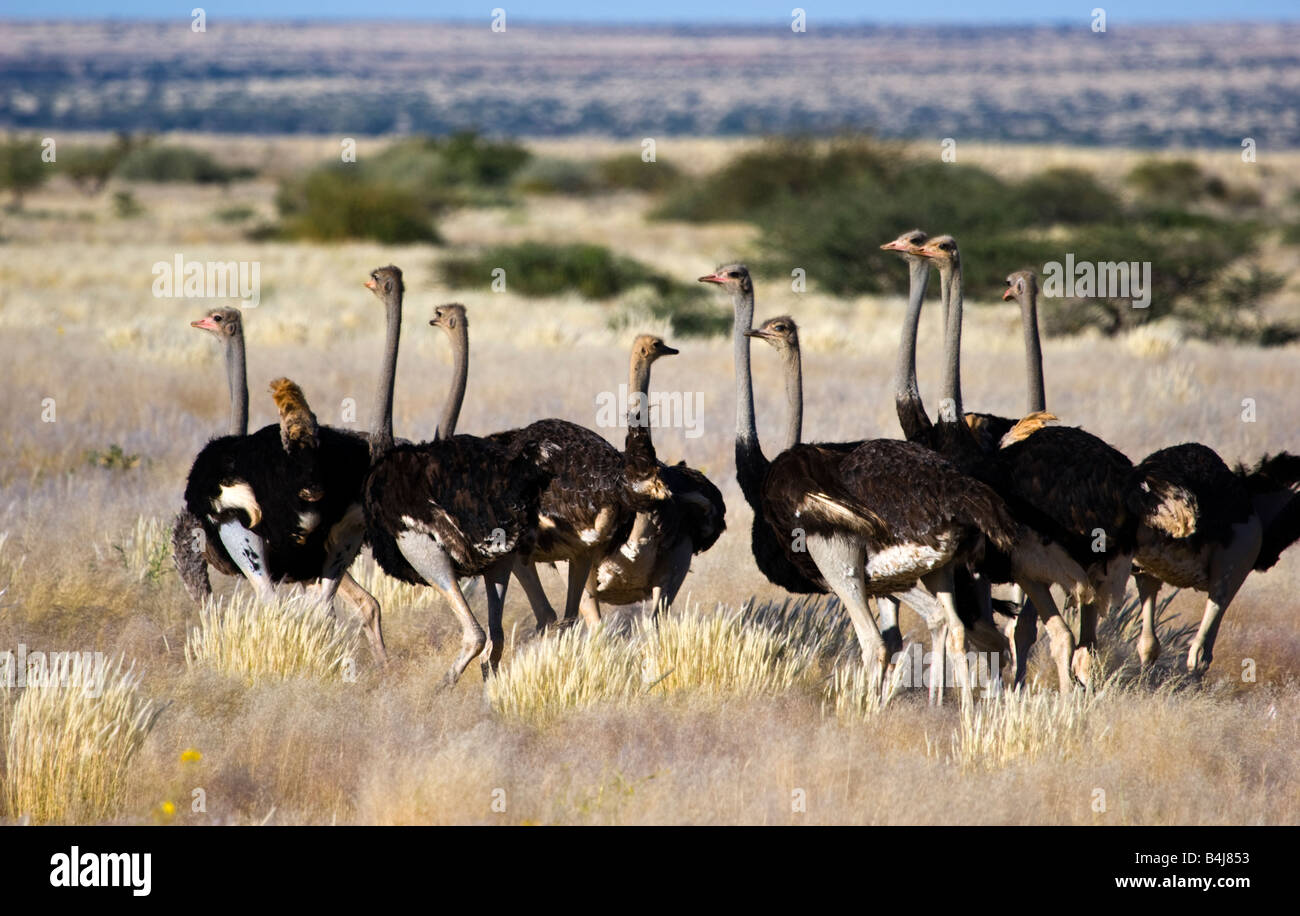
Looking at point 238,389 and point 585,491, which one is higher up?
point 238,389

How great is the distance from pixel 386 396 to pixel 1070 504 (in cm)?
270

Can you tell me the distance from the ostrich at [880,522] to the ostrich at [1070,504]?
4.9 inches

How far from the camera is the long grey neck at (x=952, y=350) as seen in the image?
20.5ft

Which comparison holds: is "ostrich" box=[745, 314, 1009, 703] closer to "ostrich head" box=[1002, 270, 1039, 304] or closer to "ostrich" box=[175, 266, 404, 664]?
"ostrich head" box=[1002, 270, 1039, 304]

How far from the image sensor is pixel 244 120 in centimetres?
11506

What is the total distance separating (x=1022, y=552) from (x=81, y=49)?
176m

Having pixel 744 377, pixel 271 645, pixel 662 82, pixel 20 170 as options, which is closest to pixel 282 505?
pixel 271 645

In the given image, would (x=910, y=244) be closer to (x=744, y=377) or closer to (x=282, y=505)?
(x=744, y=377)

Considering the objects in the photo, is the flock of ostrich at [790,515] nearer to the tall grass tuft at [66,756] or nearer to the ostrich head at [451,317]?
the ostrich head at [451,317]

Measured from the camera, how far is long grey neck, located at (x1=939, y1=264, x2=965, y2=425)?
6.26 meters

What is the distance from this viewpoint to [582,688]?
18.9 ft

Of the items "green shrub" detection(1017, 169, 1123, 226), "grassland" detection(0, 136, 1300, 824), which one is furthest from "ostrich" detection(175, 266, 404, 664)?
"green shrub" detection(1017, 169, 1123, 226)

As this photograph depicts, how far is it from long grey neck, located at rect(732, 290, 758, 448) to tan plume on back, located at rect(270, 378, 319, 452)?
162cm

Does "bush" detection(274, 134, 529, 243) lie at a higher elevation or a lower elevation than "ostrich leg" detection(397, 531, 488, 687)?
higher
